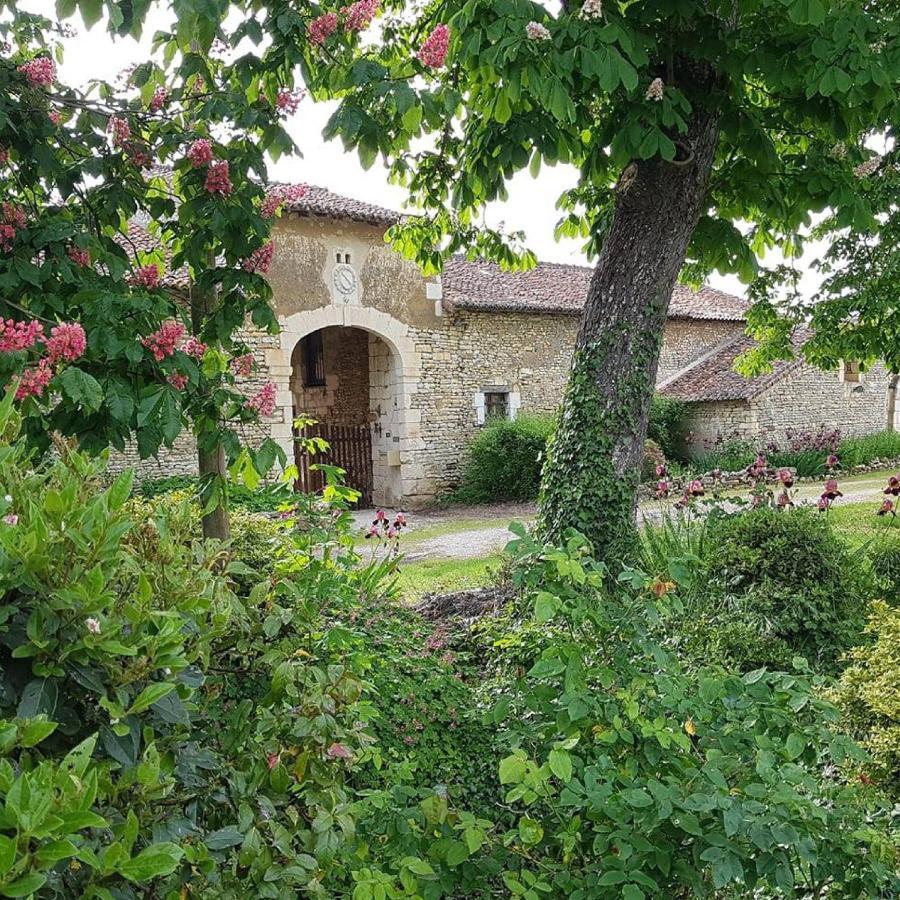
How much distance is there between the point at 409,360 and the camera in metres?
15.4

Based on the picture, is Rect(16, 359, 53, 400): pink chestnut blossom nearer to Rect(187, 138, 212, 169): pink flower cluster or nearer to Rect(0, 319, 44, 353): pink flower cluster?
Rect(0, 319, 44, 353): pink flower cluster

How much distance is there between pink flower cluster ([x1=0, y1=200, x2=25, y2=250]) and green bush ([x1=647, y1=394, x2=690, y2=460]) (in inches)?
631

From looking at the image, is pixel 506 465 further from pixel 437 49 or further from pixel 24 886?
pixel 24 886

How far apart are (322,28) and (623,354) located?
3000mm

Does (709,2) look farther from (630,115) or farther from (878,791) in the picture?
(878,791)

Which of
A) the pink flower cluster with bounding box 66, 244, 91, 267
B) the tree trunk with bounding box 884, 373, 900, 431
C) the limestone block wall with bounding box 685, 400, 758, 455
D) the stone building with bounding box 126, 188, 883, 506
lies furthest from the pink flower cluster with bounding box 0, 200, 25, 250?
the tree trunk with bounding box 884, 373, 900, 431

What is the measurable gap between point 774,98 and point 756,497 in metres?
2.81

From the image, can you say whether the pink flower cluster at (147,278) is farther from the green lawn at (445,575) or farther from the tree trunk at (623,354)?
the green lawn at (445,575)

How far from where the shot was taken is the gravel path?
33.2 feet

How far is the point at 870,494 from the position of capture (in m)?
13.5

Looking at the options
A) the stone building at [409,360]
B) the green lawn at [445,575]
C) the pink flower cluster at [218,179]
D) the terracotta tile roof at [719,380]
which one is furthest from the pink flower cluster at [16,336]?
the terracotta tile roof at [719,380]

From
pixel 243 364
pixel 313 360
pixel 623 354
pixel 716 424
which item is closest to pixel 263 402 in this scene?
pixel 243 364

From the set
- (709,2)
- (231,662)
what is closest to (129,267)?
(231,662)

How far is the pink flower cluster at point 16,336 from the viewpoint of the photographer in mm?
2330
